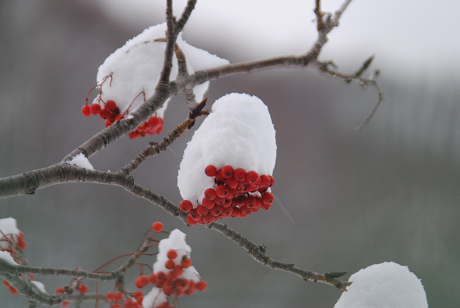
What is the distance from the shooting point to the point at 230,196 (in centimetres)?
52

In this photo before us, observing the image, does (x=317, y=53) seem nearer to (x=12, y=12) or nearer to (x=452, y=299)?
(x=452, y=299)

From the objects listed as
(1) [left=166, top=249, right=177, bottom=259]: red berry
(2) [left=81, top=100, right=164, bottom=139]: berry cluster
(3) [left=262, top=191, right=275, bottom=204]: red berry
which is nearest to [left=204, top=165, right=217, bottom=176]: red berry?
(3) [left=262, top=191, right=275, bottom=204]: red berry

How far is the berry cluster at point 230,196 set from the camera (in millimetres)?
493

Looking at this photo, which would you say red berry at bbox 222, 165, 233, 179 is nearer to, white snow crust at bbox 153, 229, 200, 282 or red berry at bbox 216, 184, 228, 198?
red berry at bbox 216, 184, 228, 198

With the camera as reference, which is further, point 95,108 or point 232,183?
point 95,108

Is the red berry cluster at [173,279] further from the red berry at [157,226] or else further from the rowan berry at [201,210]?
the rowan berry at [201,210]

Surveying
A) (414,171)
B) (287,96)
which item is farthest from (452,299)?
(287,96)

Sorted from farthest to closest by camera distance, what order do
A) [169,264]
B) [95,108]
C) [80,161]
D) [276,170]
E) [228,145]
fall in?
[276,170] < [169,264] < [95,108] < [228,145] < [80,161]

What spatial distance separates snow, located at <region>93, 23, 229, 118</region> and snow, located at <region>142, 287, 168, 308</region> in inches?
22.8

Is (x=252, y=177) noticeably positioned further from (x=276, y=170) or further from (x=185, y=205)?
(x=276, y=170)

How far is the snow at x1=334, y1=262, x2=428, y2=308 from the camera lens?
52 centimetres

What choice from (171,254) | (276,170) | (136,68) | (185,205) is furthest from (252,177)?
(276,170)

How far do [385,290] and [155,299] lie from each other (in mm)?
636

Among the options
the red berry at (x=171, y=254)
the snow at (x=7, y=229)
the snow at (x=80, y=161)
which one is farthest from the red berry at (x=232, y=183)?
the snow at (x=7, y=229)
